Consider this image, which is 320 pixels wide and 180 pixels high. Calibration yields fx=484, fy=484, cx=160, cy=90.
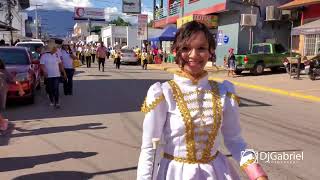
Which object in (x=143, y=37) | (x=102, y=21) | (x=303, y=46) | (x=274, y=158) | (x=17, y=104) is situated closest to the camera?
(x=274, y=158)

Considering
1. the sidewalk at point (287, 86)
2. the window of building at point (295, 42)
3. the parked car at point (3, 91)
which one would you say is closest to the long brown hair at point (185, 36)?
the parked car at point (3, 91)

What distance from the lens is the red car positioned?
1289 centimetres

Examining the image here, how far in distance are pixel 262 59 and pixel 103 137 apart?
17.8 m

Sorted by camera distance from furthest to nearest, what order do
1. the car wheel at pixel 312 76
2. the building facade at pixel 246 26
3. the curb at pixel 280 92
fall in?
the building facade at pixel 246 26, the car wheel at pixel 312 76, the curb at pixel 280 92

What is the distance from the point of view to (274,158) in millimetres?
7070

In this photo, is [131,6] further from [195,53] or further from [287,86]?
[195,53]

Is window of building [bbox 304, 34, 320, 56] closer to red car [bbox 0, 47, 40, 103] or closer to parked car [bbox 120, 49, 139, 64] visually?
red car [bbox 0, 47, 40, 103]

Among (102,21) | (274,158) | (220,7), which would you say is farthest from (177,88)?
(102,21)

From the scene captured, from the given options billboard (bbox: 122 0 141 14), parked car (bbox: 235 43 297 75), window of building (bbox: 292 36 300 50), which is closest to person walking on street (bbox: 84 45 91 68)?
parked car (bbox: 235 43 297 75)

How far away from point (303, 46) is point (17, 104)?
16.9 meters

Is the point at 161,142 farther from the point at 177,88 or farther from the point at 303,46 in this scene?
the point at 303,46

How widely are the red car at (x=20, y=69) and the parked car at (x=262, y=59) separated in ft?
40.9

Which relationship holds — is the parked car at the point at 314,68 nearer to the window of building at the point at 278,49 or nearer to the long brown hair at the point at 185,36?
the window of building at the point at 278,49

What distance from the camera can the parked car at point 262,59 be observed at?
2479 cm
